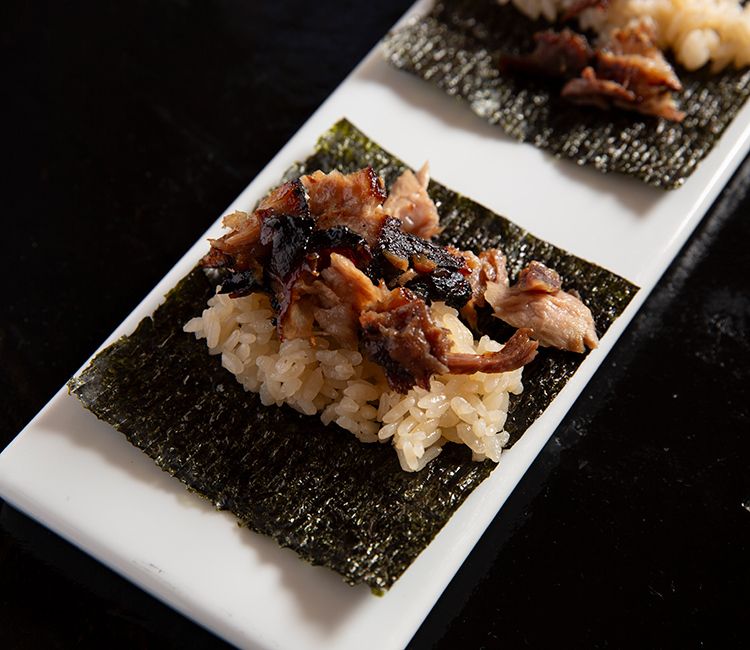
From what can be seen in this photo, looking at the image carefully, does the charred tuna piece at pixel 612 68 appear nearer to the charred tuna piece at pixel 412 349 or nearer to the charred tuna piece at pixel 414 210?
the charred tuna piece at pixel 414 210

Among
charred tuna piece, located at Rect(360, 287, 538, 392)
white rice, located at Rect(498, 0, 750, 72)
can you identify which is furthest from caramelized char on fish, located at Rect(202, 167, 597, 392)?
white rice, located at Rect(498, 0, 750, 72)

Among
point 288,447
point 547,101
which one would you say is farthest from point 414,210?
point 547,101

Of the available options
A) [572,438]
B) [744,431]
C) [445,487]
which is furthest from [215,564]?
[744,431]

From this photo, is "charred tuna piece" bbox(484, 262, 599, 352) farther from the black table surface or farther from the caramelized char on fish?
the black table surface

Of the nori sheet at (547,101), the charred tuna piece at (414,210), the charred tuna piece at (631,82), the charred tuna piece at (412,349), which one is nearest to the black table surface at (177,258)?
the nori sheet at (547,101)

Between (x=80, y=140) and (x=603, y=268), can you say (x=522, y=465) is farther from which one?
(x=80, y=140)
